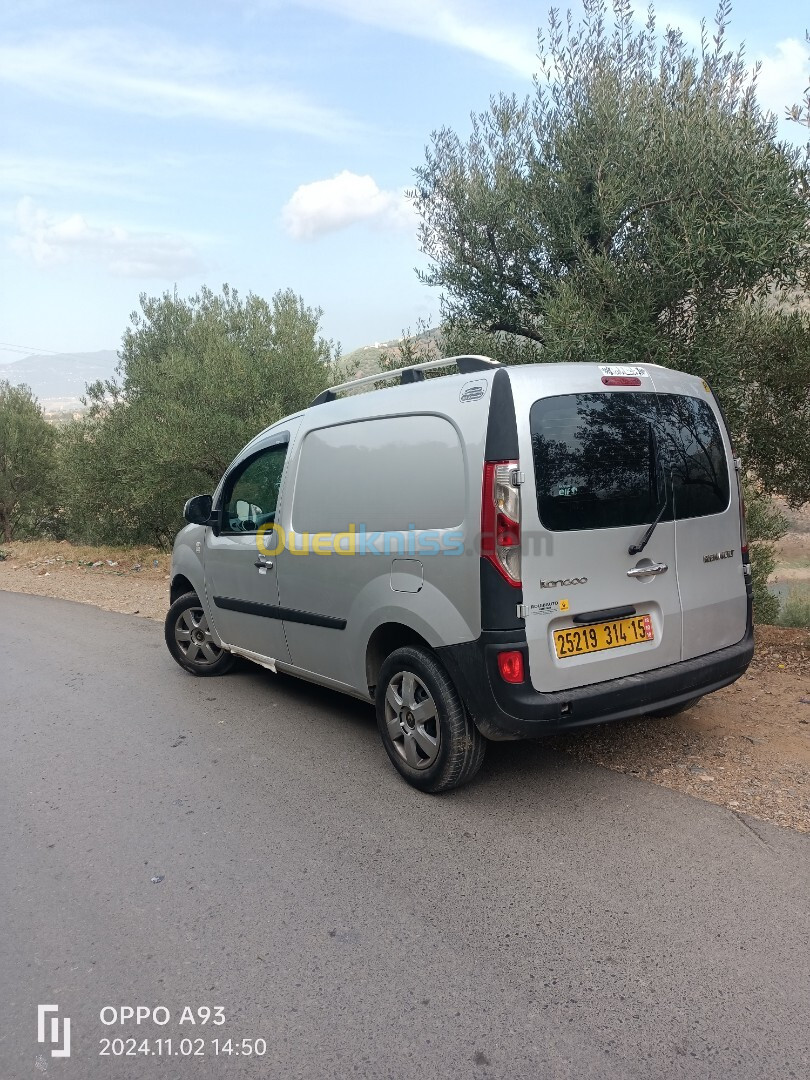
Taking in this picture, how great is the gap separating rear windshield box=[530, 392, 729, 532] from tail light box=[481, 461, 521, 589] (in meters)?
0.13

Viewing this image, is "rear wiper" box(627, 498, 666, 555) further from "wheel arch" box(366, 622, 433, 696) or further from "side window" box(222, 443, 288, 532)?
"side window" box(222, 443, 288, 532)

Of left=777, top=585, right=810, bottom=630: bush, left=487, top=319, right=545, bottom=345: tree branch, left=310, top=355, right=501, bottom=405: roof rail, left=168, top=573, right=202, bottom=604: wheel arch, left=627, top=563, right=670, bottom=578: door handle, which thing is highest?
left=487, top=319, right=545, bottom=345: tree branch

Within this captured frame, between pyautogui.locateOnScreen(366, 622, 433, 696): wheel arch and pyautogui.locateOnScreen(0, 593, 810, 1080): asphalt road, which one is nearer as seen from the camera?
pyautogui.locateOnScreen(0, 593, 810, 1080): asphalt road

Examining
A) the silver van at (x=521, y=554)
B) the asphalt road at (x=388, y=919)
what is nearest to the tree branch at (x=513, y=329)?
the silver van at (x=521, y=554)

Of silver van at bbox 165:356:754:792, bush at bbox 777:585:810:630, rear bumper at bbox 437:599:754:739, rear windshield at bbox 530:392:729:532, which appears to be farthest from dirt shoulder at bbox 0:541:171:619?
bush at bbox 777:585:810:630

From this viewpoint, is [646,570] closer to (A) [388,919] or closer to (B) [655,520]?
(B) [655,520]

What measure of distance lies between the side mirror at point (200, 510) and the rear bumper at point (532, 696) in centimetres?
285

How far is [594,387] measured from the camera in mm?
3734

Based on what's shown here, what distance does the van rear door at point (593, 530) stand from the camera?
3.50 m

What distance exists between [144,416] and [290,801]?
41.0 ft

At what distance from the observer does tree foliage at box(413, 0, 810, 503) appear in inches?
254

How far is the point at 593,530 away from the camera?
3617mm

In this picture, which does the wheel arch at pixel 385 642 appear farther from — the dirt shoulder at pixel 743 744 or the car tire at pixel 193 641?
the car tire at pixel 193 641

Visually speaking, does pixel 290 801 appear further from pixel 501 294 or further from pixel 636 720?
pixel 501 294
